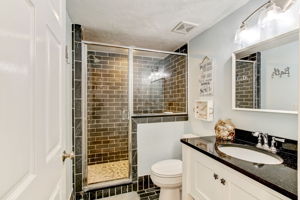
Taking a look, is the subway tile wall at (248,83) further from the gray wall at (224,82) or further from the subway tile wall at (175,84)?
the subway tile wall at (175,84)

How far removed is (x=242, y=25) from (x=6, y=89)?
178 cm

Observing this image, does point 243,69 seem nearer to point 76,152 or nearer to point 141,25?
point 141,25

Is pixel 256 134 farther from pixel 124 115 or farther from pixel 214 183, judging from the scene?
pixel 124 115

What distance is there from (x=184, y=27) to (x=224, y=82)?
0.85 metres

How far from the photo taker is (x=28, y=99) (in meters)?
0.52

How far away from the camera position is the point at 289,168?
0.93 m

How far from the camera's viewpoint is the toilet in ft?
5.73

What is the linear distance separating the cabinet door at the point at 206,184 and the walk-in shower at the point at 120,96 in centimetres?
111

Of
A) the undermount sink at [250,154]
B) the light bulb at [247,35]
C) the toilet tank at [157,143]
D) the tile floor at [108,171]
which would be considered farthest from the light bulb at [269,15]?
the tile floor at [108,171]

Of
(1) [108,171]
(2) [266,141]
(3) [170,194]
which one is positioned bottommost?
(1) [108,171]

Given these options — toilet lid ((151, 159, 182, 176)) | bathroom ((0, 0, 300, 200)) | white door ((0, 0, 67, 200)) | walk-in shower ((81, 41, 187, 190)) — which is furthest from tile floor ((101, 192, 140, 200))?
white door ((0, 0, 67, 200))

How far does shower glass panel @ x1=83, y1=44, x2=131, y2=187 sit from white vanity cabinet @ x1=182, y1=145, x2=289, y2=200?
1059mm

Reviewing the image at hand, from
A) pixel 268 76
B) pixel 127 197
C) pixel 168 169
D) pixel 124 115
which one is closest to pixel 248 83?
pixel 268 76

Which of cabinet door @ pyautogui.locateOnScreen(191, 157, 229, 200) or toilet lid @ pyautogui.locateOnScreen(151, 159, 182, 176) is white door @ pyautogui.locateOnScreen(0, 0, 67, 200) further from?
toilet lid @ pyautogui.locateOnScreen(151, 159, 182, 176)
